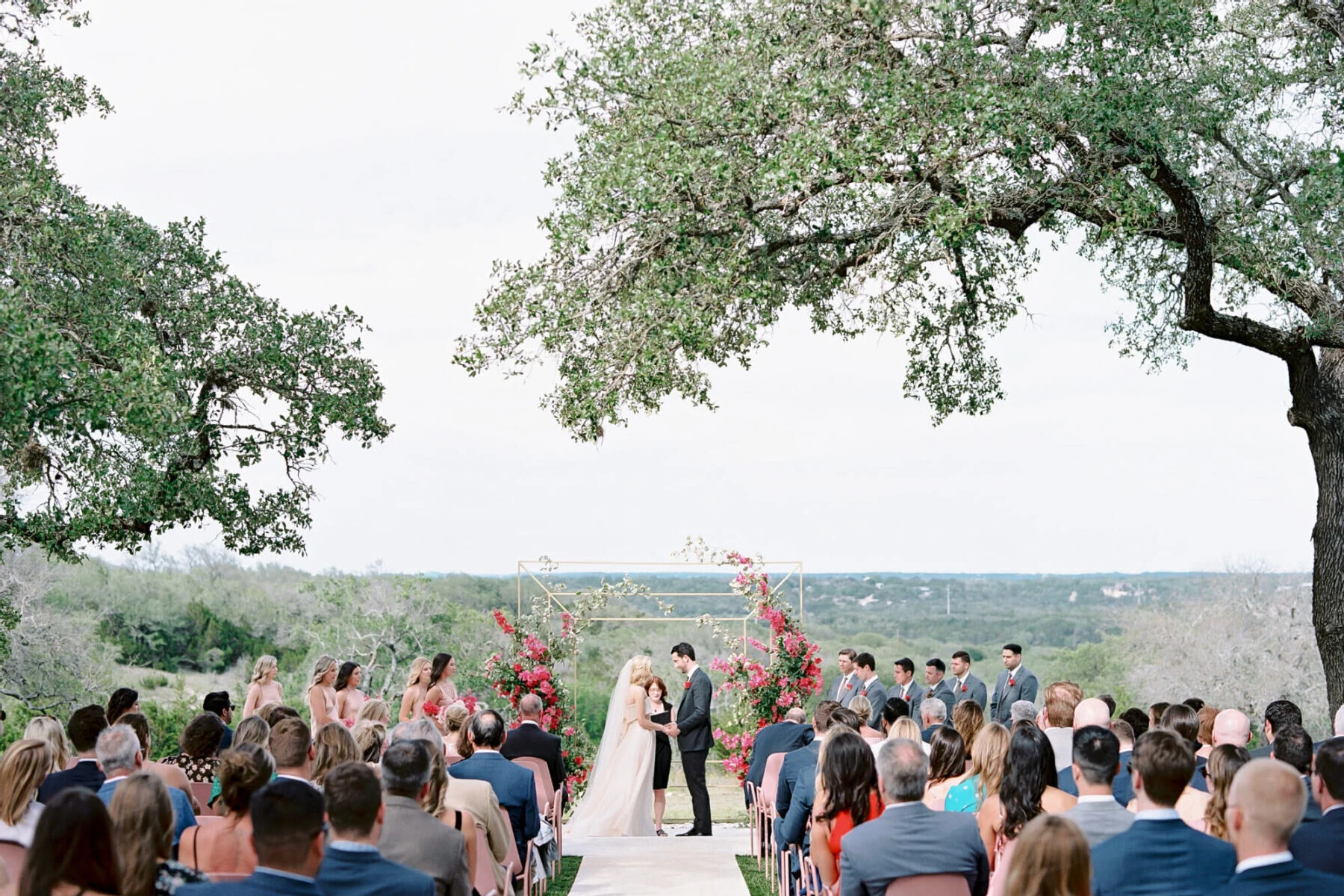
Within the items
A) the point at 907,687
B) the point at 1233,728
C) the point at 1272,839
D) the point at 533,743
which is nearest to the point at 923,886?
the point at 1272,839

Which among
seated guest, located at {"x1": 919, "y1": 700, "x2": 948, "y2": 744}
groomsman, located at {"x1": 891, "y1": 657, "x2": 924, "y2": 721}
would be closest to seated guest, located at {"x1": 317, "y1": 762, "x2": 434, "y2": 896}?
seated guest, located at {"x1": 919, "y1": 700, "x2": 948, "y2": 744}

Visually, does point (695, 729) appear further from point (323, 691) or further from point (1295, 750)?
point (1295, 750)

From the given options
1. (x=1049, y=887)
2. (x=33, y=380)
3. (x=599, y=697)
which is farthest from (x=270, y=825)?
(x=599, y=697)

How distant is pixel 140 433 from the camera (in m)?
10.4

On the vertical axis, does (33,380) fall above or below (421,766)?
above

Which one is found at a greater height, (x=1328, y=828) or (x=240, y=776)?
(x=240, y=776)

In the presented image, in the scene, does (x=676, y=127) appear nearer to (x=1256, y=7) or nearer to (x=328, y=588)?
(x=1256, y=7)

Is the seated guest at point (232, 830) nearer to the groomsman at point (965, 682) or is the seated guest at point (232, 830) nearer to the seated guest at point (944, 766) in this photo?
the seated guest at point (944, 766)

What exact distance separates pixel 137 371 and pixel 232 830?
251 inches

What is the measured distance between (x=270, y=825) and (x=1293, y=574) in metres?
40.5

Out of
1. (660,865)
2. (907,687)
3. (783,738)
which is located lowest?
(660,865)

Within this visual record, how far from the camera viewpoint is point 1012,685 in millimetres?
13086

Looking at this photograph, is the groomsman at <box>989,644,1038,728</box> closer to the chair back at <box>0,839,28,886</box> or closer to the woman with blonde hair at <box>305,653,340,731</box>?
A: the woman with blonde hair at <box>305,653,340,731</box>

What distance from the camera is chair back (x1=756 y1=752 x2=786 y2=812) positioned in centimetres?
1016
